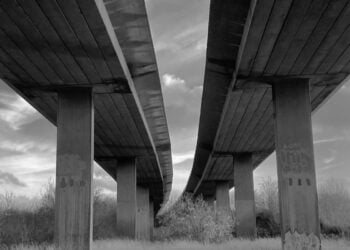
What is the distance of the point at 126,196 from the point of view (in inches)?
1141

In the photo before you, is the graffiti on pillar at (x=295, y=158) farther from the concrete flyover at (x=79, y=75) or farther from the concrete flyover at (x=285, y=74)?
the concrete flyover at (x=79, y=75)

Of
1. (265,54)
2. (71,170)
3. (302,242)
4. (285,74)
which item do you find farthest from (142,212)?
(265,54)

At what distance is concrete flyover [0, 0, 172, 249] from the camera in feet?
35.4

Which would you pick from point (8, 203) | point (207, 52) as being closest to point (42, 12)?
point (207, 52)

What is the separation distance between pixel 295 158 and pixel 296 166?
256 mm

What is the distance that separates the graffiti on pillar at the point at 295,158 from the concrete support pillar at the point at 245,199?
14.7 metres

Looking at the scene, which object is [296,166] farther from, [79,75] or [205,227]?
[205,227]

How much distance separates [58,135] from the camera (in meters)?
15.5

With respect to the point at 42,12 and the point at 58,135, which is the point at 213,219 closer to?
the point at 58,135

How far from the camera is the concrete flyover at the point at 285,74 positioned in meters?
11.2

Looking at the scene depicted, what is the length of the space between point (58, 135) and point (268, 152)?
17.5 metres

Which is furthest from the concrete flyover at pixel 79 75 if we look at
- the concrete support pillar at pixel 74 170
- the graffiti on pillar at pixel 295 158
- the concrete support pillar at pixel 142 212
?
the concrete support pillar at pixel 142 212

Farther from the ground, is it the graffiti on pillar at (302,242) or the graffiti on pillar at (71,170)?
the graffiti on pillar at (71,170)

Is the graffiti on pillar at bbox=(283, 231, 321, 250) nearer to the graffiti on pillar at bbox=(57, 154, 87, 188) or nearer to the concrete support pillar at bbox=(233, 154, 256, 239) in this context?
the graffiti on pillar at bbox=(57, 154, 87, 188)
